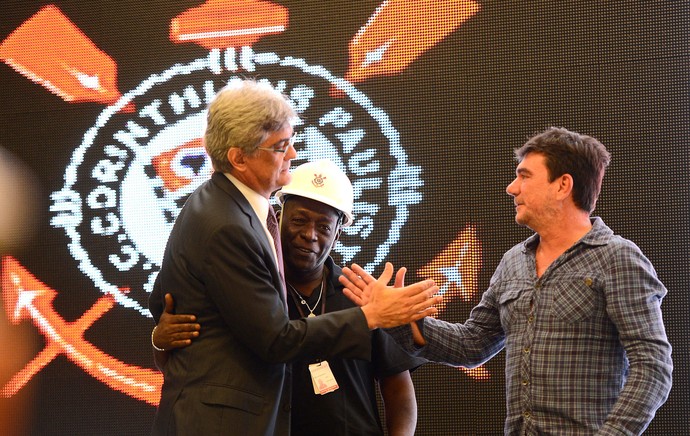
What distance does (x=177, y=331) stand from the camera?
7.18 ft

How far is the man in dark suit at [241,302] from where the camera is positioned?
2115 mm

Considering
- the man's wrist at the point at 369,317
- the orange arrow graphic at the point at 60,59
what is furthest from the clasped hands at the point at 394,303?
the orange arrow graphic at the point at 60,59

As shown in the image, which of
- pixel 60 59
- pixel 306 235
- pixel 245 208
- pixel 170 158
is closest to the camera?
pixel 245 208

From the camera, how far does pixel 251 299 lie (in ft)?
6.91

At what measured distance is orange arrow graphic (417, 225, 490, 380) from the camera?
353 cm

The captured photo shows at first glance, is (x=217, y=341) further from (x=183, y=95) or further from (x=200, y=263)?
(x=183, y=95)

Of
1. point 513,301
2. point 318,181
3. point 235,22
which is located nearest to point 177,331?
point 318,181

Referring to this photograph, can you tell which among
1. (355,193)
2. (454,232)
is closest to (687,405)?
(454,232)

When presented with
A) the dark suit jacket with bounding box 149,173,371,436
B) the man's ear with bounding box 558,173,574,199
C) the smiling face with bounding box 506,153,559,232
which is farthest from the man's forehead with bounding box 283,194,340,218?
the man's ear with bounding box 558,173,574,199

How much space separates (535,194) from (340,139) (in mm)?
1400

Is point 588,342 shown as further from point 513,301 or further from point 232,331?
point 232,331

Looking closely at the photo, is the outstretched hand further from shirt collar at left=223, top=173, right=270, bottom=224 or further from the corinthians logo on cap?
the corinthians logo on cap

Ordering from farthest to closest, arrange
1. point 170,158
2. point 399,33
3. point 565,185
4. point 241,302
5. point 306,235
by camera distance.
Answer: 1. point 170,158
2. point 399,33
3. point 306,235
4. point 565,185
5. point 241,302

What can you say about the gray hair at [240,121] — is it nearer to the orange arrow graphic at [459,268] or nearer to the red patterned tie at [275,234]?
the red patterned tie at [275,234]
